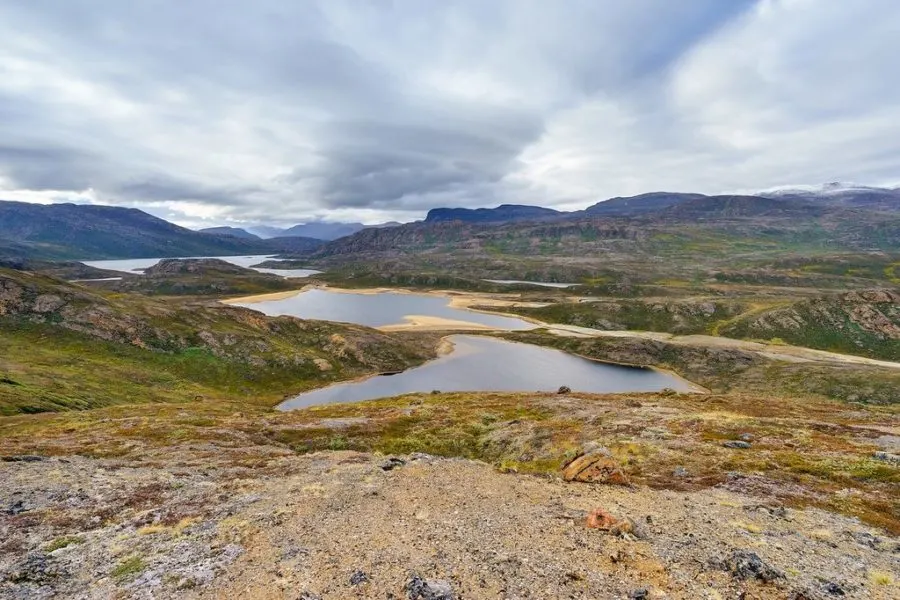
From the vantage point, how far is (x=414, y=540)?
22.3 meters

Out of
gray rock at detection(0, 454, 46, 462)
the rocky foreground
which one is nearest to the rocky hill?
gray rock at detection(0, 454, 46, 462)

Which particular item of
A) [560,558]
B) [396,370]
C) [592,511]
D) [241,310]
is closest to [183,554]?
[560,558]

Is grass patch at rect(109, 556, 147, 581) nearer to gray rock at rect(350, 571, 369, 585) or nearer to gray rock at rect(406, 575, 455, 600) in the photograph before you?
gray rock at rect(350, 571, 369, 585)

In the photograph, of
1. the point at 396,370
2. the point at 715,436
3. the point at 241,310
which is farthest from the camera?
the point at 241,310

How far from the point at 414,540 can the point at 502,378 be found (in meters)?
111

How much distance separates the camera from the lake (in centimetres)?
Result: 11775

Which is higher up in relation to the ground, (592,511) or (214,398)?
(592,511)

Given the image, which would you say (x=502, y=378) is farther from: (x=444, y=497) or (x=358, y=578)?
(x=358, y=578)

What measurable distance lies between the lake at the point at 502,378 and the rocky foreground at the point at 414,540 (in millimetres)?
75599

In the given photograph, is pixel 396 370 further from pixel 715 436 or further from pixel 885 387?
pixel 885 387

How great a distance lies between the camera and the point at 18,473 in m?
32.6

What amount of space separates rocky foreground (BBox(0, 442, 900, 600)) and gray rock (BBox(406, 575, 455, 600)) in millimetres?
61

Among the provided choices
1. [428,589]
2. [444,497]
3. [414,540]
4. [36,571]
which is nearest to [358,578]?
[428,589]

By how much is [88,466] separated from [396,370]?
351 ft
